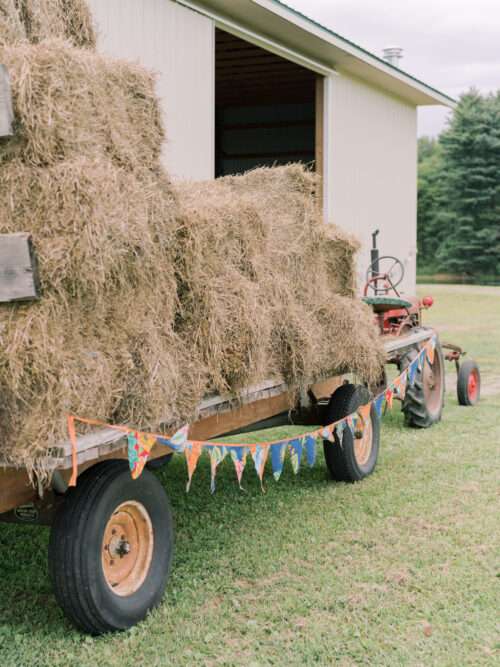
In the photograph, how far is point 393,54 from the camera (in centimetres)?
1727

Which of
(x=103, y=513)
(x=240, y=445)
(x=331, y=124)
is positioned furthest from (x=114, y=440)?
(x=331, y=124)

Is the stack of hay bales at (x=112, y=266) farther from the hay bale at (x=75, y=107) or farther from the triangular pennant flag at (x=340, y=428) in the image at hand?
the triangular pennant flag at (x=340, y=428)

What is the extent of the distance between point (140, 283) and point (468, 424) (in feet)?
19.7

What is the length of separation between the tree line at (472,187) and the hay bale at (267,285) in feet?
142

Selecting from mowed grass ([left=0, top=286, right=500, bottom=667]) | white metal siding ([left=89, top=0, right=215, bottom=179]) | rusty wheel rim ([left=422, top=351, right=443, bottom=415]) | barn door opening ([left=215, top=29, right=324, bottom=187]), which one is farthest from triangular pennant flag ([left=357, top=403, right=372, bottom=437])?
barn door opening ([left=215, top=29, right=324, bottom=187])

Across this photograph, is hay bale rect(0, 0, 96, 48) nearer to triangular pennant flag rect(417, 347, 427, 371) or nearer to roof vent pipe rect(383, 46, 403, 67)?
triangular pennant flag rect(417, 347, 427, 371)

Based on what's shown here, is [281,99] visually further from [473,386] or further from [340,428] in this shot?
[340,428]

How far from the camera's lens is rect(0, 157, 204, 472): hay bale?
11.4 feet

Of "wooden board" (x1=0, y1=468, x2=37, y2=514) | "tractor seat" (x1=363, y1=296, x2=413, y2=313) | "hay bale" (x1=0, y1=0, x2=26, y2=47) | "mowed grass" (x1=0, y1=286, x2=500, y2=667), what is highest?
"hay bale" (x1=0, y1=0, x2=26, y2=47)

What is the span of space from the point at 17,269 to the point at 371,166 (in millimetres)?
12287

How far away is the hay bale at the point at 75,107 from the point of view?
3602 mm

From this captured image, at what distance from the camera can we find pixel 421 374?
8.89 metres

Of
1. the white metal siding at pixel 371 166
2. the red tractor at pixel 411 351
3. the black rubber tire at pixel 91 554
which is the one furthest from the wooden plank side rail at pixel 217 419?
the white metal siding at pixel 371 166

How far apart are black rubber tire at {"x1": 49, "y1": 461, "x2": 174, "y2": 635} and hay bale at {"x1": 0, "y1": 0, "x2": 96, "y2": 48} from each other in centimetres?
221
